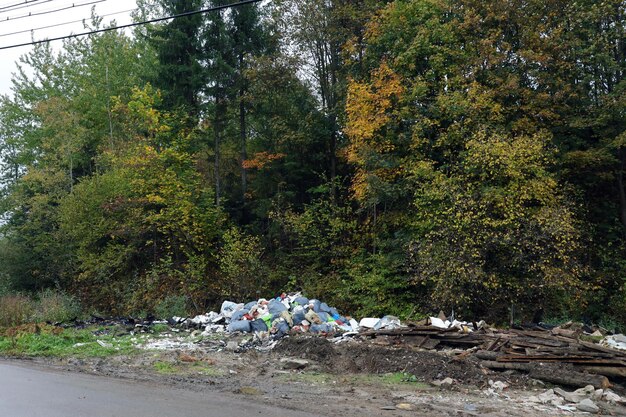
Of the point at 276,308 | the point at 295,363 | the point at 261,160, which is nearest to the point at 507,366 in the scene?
→ the point at 295,363

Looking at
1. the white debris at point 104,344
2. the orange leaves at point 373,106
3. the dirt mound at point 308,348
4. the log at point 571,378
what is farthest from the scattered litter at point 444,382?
the orange leaves at point 373,106

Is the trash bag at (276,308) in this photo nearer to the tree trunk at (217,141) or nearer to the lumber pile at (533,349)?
the lumber pile at (533,349)

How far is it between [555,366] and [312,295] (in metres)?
12.9

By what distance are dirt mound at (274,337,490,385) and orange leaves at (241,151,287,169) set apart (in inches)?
577

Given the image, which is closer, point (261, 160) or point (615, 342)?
point (615, 342)

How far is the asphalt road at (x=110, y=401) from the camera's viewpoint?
7027 mm

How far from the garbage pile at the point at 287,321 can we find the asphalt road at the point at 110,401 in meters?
5.82

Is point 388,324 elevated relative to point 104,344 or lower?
lower

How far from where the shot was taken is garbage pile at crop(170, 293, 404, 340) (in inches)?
570

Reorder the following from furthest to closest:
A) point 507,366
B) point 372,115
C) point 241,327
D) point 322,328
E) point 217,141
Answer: point 217,141
point 372,115
point 241,327
point 322,328
point 507,366

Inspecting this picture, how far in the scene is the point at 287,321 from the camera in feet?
48.7

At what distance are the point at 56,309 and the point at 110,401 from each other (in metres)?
15.0

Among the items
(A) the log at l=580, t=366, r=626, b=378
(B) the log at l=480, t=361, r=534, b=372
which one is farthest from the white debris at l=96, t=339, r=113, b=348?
(A) the log at l=580, t=366, r=626, b=378

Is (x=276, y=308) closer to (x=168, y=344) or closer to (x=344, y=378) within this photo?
(x=168, y=344)
